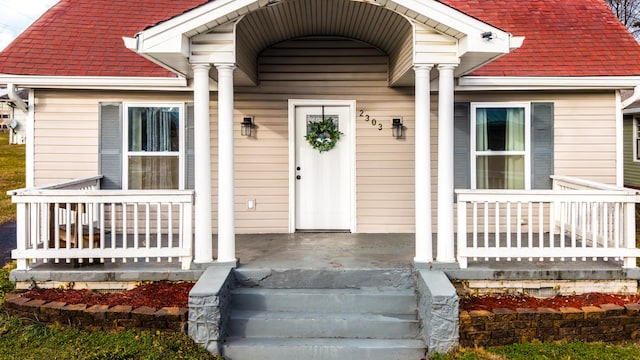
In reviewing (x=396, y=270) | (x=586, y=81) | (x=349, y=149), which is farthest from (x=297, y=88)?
(x=586, y=81)

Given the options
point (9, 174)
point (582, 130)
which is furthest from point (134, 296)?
point (9, 174)

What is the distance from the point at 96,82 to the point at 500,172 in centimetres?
577

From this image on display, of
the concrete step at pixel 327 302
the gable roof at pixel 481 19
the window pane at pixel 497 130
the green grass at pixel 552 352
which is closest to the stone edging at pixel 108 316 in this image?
the concrete step at pixel 327 302

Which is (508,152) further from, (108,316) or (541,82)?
(108,316)

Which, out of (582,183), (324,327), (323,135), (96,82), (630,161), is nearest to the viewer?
(324,327)

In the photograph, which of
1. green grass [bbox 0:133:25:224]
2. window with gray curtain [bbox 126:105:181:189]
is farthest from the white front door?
green grass [bbox 0:133:25:224]

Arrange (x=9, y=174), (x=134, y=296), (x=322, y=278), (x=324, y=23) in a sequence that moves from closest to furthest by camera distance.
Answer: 1. (x=134, y=296)
2. (x=322, y=278)
3. (x=324, y=23)
4. (x=9, y=174)

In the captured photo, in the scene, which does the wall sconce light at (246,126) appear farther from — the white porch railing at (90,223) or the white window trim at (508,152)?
the white window trim at (508,152)

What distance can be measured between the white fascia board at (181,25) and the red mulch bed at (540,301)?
3.65m

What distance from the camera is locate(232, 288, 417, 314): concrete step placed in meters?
4.72

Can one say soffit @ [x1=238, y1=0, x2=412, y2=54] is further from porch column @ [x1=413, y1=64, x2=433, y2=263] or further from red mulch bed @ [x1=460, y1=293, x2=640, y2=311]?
red mulch bed @ [x1=460, y1=293, x2=640, y2=311]

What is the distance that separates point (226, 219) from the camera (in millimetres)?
5020

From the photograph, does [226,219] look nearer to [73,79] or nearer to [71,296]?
[71,296]

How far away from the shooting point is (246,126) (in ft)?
22.9
